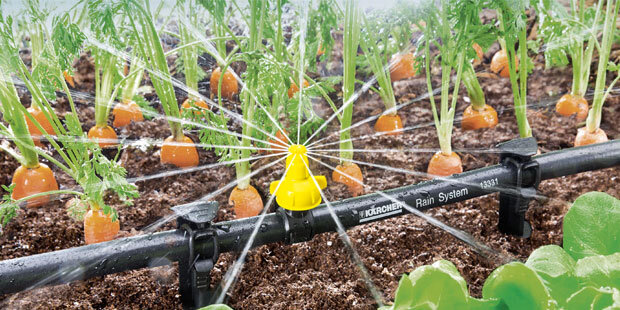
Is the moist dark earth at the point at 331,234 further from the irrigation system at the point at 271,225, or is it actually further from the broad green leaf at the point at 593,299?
the broad green leaf at the point at 593,299

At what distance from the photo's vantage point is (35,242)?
3.34 feet

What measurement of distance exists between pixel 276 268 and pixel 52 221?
46 cm

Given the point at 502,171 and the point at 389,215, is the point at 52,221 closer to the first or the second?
the point at 389,215

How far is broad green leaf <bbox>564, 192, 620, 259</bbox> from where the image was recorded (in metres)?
0.58

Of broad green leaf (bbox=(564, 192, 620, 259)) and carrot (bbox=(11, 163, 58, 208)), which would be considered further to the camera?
carrot (bbox=(11, 163, 58, 208))

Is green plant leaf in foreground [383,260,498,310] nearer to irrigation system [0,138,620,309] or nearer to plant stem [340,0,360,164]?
irrigation system [0,138,620,309]

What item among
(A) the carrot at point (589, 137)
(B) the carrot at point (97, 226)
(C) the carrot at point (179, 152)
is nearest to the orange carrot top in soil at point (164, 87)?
(C) the carrot at point (179, 152)

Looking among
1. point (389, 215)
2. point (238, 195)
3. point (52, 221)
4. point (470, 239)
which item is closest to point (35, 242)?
point (52, 221)

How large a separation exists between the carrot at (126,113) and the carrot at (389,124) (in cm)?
→ 58

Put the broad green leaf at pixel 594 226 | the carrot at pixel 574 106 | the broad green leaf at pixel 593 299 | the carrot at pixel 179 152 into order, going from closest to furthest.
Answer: the broad green leaf at pixel 593 299
the broad green leaf at pixel 594 226
the carrot at pixel 179 152
the carrot at pixel 574 106

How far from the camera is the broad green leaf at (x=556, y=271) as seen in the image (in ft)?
1.53

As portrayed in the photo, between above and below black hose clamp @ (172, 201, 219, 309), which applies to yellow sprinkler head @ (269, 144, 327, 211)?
above

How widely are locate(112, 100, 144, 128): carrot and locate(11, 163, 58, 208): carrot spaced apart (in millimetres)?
235

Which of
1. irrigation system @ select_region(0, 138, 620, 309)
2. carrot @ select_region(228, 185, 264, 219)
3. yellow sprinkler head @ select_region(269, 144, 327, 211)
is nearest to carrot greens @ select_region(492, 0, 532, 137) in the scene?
irrigation system @ select_region(0, 138, 620, 309)
